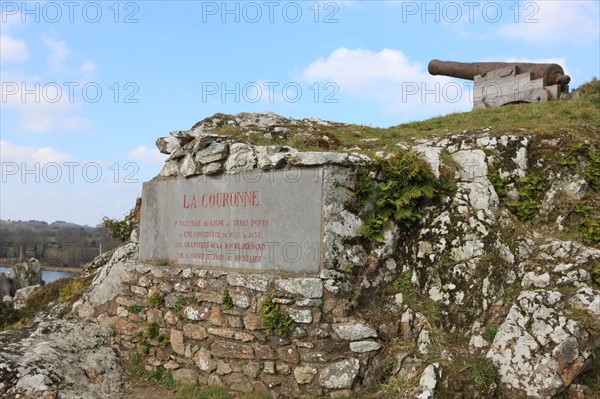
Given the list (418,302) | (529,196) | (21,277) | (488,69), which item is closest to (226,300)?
(418,302)

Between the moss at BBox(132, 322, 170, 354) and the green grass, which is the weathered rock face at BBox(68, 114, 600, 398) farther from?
the green grass

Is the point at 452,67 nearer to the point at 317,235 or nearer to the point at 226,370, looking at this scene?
the point at 317,235

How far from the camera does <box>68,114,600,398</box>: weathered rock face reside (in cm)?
606

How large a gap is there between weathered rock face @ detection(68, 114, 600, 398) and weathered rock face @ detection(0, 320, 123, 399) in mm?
1031

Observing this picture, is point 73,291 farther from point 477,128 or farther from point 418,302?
point 477,128

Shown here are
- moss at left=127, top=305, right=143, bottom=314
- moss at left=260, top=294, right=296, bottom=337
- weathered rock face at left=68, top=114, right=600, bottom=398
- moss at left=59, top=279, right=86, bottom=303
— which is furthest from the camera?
moss at left=59, top=279, right=86, bottom=303

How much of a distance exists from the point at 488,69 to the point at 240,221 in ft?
42.1

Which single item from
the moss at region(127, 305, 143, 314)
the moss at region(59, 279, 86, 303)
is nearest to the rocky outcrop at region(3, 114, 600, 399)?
the moss at region(127, 305, 143, 314)

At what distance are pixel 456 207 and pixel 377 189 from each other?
1.18m

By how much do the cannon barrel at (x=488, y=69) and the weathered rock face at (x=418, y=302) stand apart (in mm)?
8721

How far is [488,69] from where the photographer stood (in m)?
17.4

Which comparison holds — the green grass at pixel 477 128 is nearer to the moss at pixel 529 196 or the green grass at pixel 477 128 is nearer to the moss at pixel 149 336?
the moss at pixel 529 196

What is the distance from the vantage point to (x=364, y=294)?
697cm

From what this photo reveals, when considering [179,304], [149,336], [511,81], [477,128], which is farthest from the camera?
[511,81]
